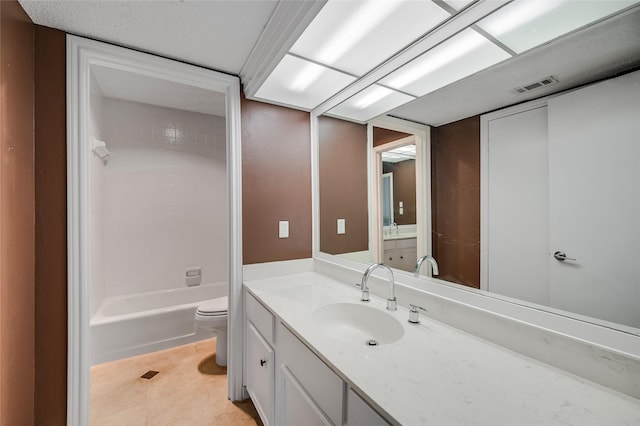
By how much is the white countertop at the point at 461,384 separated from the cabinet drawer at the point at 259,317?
33cm

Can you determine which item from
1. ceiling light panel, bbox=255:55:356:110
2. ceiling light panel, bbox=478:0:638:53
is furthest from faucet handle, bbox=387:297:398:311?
ceiling light panel, bbox=255:55:356:110

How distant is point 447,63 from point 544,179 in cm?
67

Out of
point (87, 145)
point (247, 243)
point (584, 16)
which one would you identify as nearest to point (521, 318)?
point (584, 16)

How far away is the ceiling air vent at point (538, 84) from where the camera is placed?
850 millimetres

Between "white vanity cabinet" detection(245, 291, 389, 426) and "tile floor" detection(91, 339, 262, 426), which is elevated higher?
"white vanity cabinet" detection(245, 291, 389, 426)

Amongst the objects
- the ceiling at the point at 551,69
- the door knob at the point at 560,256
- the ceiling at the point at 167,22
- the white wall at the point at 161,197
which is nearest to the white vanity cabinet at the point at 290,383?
the door knob at the point at 560,256

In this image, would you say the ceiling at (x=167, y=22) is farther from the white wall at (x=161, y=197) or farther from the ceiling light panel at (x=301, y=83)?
the white wall at (x=161, y=197)

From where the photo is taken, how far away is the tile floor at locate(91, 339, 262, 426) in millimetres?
1556

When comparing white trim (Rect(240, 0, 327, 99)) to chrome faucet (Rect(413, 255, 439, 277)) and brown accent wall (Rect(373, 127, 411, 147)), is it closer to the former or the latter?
brown accent wall (Rect(373, 127, 411, 147))

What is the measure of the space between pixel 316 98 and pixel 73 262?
1.73 metres

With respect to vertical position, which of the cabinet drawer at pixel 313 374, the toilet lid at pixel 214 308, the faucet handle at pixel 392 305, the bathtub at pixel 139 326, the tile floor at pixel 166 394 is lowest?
the tile floor at pixel 166 394

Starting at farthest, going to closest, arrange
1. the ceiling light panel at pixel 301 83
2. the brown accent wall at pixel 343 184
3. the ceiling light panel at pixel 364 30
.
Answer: the brown accent wall at pixel 343 184
the ceiling light panel at pixel 301 83
the ceiling light panel at pixel 364 30

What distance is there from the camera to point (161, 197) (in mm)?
2752

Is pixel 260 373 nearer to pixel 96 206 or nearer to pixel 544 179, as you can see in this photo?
pixel 544 179
